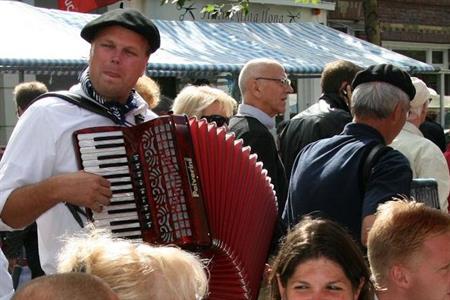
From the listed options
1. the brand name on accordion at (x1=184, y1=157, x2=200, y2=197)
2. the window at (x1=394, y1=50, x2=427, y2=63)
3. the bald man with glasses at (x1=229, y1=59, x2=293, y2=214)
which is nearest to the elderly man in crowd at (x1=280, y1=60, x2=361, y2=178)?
the bald man with glasses at (x1=229, y1=59, x2=293, y2=214)

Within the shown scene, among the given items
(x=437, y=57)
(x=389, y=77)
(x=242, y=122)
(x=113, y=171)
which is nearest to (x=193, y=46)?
(x=242, y=122)

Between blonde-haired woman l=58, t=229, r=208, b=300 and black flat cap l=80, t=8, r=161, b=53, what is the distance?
1117 millimetres

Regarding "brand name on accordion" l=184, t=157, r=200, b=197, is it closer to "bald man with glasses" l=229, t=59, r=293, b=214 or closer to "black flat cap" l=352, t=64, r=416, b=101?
"black flat cap" l=352, t=64, r=416, b=101

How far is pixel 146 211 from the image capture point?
3041 mm

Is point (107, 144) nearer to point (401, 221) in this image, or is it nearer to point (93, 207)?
point (93, 207)

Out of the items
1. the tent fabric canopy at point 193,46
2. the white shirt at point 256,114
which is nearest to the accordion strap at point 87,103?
the white shirt at point 256,114

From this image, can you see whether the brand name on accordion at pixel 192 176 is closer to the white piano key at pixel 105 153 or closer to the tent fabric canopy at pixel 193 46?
the white piano key at pixel 105 153

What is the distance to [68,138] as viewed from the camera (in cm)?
316

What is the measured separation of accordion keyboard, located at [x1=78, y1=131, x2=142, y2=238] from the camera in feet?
9.86

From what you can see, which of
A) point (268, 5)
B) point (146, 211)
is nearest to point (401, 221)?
point (146, 211)

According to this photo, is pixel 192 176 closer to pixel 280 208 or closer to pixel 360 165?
pixel 360 165

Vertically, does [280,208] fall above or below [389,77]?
below

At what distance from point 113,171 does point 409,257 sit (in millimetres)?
1072

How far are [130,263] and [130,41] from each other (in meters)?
1.29
